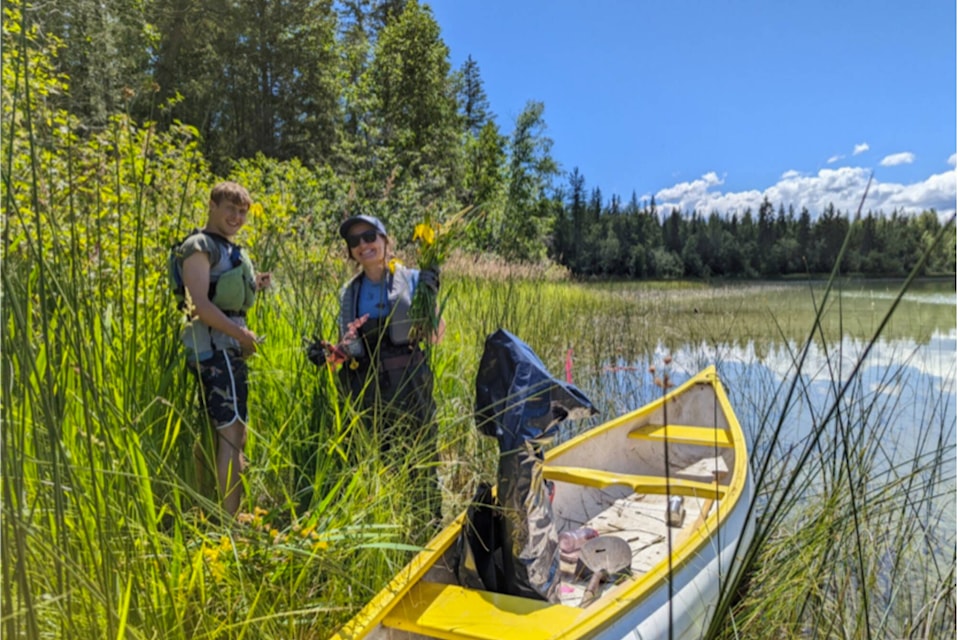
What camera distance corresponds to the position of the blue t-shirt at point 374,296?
304 centimetres

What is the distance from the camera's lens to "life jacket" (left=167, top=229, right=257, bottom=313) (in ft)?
9.13

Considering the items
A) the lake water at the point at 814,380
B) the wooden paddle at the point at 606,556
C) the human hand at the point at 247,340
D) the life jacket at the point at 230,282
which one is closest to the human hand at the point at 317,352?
the human hand at the point at 247,340

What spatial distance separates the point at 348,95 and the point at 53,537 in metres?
21.4

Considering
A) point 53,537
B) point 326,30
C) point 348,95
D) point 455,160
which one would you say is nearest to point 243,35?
point 326,30

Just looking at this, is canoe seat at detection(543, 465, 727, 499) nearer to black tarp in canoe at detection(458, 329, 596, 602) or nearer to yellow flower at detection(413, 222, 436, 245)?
black tarp in canoe at detection(458, 329, 596, 602)

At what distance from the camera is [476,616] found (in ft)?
7.20

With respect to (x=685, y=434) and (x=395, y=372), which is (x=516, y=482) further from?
(x=685, y=434)

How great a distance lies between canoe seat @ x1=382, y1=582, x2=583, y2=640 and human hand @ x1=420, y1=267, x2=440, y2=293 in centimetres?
127

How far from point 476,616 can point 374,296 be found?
155 centimetres

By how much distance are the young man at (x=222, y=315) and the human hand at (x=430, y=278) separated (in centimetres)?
78

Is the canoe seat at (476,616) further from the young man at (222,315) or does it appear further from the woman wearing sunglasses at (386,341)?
the young man at (222,315)

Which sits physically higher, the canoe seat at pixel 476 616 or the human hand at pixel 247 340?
the human hand at pixel 247 340

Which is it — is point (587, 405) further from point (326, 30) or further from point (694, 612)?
point (326, 30)

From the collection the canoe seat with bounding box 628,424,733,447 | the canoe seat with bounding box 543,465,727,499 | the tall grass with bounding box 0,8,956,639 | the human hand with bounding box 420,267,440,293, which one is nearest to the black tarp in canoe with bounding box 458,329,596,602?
the tall grass with bounding box 0,8,956,639
